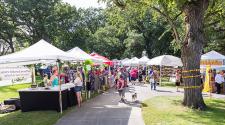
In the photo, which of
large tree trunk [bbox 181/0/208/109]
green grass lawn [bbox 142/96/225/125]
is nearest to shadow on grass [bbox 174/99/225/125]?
green grass lawn [bbox 142/96/225/125]

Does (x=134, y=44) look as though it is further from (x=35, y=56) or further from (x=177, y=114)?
(x=177, y=114)

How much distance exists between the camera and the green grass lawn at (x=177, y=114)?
529 inches

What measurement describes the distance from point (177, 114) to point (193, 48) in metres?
3.57

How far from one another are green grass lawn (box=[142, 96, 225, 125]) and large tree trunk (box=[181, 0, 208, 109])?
1.99 feet

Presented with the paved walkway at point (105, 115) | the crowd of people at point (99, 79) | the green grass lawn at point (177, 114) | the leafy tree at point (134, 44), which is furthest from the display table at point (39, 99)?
the leafy tree at point (134, 44)

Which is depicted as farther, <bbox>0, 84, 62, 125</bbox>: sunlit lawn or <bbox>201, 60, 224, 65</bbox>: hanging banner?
<bbox>201, 60, 224, 65</bbox>: hanging banner

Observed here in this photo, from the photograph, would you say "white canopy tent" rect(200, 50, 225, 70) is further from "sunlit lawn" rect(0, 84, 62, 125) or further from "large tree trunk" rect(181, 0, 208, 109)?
"sunlit lawn" rect(0, 84, 62, 125)

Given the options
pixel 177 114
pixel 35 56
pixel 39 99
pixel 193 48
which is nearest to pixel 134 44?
pixel 193 48

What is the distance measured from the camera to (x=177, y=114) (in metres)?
15.2

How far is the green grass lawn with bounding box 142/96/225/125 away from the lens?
13438 mm

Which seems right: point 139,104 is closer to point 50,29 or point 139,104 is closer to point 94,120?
point 94,120

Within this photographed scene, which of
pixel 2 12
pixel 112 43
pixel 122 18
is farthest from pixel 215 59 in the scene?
pixel 112 43

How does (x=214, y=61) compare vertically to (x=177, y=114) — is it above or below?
above

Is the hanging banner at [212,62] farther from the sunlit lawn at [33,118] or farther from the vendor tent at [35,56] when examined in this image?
the sunlit lawn at [33,118]
